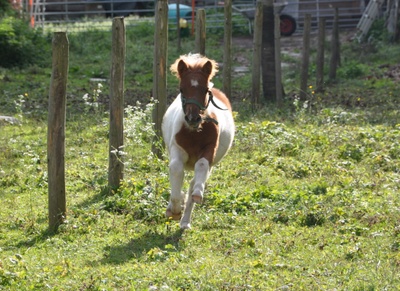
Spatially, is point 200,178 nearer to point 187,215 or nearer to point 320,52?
point 187,215

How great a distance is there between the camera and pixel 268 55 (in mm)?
20375

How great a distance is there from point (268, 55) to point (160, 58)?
849 cm

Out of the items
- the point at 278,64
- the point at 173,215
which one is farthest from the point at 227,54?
the point at 173,215

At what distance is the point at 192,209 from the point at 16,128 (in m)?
6.94

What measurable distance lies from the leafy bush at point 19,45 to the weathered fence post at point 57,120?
14974 mm

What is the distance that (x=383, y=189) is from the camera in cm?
1116

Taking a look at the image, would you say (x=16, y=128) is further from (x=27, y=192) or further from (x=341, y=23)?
(x=341, y=23)

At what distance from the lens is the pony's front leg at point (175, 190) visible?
912cm

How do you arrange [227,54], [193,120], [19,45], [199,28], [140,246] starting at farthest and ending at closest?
[19,45], [227,54], [199,28], [193,120], [140,246]

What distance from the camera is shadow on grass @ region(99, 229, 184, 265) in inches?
322

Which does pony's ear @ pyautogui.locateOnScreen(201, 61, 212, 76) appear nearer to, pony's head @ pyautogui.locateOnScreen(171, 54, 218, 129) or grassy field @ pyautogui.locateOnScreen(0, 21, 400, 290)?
pony's head @ pyautogui.locateOnScreen(171, 54, 218, 129)

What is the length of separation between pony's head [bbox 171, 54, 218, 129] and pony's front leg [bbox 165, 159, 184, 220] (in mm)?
534

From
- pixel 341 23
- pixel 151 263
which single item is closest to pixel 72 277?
pixel 151 263

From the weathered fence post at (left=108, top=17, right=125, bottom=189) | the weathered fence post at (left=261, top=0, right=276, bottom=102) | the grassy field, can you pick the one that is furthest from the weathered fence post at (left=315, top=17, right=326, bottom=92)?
the weathered fence post at (left=108, top=17, right=125, bottom=189)
